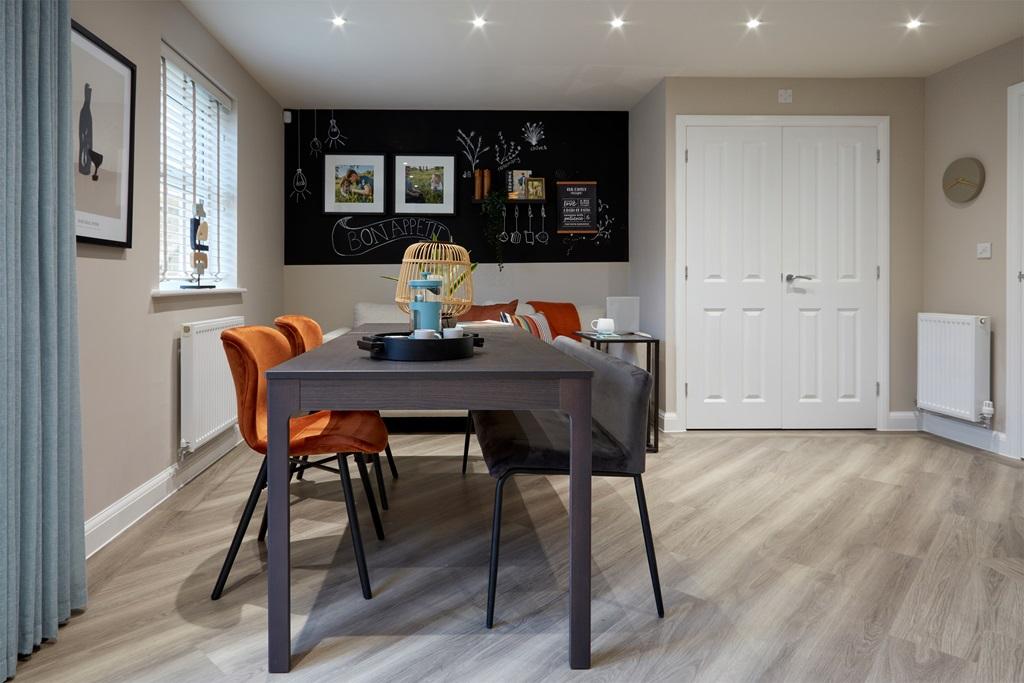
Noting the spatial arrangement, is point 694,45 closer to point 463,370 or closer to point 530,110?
point 530,110

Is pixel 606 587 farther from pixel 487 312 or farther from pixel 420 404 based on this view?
pixel 487 312

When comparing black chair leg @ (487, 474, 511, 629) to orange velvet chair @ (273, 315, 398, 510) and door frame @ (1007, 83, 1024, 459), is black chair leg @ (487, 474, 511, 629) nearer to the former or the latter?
orange velvet chair @ (273, 315, 398, 510)

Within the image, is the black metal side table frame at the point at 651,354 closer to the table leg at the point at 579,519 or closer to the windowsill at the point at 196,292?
the windowsill at the point at 196,292

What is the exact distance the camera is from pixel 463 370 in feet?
5.69

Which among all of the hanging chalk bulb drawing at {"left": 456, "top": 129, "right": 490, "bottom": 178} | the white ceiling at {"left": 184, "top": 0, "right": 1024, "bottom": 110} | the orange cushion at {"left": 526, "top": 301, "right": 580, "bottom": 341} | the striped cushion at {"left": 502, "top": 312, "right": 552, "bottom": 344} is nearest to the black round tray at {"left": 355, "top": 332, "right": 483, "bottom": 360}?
the white ceiling at {"left": 184, "top": 0, "right": 1024, "bottom": 110}

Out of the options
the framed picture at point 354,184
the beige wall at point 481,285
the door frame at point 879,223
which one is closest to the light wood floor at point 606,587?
the door frame at point 879,223

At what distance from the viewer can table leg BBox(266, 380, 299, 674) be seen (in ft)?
5.55

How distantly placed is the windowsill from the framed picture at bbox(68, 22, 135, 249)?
342 millimetres

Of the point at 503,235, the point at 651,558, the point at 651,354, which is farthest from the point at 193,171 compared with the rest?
the point at 651,558

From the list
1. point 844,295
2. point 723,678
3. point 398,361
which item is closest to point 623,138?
point 844,295

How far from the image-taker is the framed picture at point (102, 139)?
247cm

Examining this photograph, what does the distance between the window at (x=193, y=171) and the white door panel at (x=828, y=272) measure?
3.53 metres

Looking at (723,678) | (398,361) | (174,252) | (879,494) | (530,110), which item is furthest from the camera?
(530,110)

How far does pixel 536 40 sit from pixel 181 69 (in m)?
1.86
